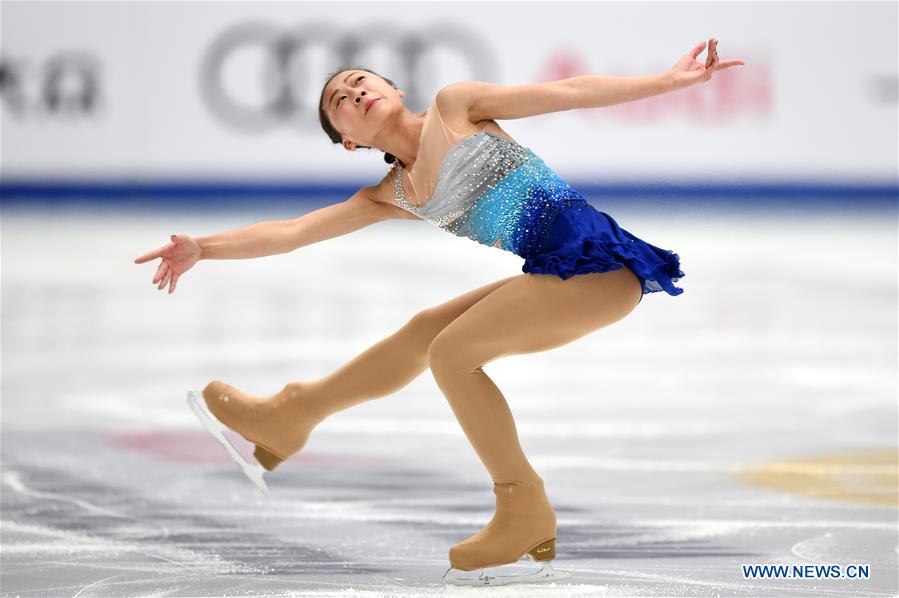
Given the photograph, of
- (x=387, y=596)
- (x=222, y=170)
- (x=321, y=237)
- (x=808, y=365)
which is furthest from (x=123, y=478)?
(x=222, y=170)

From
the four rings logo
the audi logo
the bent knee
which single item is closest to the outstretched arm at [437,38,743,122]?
the bent knee

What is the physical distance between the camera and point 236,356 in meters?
5.36

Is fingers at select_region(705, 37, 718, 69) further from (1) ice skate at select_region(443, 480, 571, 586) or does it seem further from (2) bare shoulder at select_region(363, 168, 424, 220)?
(1) ice skate at select_region(443, 480, 571, 586)

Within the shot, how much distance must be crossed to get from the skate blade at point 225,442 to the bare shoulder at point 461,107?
97 centimetres

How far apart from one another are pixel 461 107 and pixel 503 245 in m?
0.34

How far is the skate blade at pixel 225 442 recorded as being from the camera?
2.97 meters

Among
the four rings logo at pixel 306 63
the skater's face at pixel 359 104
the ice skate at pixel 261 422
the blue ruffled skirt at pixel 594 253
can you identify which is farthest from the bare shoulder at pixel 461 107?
the four rings logo at pixel 306 63

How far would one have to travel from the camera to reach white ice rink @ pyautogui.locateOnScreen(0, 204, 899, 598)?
2809mm

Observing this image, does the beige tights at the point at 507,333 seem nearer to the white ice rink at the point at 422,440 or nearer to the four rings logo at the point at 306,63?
the white ice rink at the point at 422,440

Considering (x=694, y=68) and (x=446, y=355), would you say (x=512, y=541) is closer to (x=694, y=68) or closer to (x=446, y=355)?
(x=446, y=355)

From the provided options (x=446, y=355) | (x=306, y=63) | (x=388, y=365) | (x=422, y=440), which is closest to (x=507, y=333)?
(x=446, y=355)

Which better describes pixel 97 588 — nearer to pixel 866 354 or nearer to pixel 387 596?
pixel 387 596

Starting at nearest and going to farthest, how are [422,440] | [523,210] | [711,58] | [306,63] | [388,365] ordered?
1. [711,58]
2. [523,210]
3. [388,365]
4. [422,440]
5. [306,63]

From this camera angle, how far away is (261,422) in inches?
118
